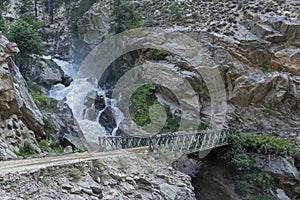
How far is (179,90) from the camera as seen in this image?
67.9 feet

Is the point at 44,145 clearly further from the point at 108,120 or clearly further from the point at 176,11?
the point at 176,11

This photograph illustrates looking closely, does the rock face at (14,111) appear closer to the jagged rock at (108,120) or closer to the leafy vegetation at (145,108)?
the jagged rock at (108,120)

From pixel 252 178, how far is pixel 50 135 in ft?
38.9

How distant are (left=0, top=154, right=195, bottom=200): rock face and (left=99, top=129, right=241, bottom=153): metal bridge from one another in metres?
1.11

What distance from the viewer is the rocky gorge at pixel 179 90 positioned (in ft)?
23.5

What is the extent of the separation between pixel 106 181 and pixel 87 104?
50.0 feet

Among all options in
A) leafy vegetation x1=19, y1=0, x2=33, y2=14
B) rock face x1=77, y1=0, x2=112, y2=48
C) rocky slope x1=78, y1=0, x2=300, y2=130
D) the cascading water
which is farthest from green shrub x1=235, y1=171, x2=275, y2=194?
leafy vegetation x1=19, y1=0, x2=33, y2=14

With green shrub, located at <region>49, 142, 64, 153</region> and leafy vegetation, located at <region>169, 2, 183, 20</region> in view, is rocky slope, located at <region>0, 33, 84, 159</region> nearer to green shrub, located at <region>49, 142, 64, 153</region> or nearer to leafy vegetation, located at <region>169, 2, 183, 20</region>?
green shrub, located at <region>49, 142, 64, 153</region>

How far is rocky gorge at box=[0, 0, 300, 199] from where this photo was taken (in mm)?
7168

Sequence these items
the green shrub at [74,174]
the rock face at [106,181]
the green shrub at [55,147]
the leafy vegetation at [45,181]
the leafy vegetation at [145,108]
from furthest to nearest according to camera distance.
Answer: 1. the leafy vegetation at [145,108]
2. the green shrub at [55,147]
3. the green shrub at [74,174]
4. the leafy vegetation at [45,181]
5. the rock face at [106,181]

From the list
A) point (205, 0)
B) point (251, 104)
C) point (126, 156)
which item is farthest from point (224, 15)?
point (126, 156)

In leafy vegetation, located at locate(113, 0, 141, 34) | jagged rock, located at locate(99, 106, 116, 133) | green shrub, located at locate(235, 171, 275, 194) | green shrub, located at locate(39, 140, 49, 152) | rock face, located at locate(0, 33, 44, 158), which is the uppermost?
leafy vegetation, located at locate(113, 0, 141, 34)

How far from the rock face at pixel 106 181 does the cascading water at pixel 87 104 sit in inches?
361

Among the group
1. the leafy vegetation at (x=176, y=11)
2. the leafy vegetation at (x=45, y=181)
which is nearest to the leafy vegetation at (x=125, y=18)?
the leafy vegetation at (x=176, y=11)
